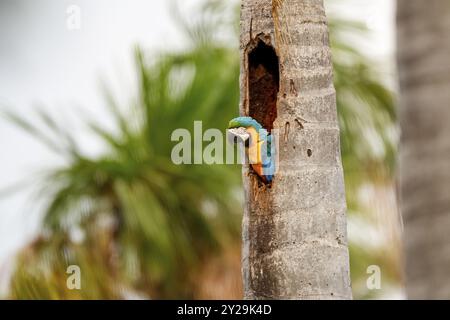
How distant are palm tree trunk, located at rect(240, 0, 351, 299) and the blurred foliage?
725 cm

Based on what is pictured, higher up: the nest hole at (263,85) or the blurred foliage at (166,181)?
the blurred foliage at (166,181)

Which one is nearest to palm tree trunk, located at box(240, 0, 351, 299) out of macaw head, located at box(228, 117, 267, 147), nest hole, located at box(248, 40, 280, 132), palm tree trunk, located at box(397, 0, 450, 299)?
nest hole, located at box(248, 40, 280, 132)

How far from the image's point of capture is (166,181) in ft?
53.9

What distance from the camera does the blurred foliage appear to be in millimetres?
15633

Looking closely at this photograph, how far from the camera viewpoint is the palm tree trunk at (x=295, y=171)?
290 inches

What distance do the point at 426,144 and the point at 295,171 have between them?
1.97m

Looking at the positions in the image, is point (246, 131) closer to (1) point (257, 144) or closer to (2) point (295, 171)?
(1) point (257, 144)

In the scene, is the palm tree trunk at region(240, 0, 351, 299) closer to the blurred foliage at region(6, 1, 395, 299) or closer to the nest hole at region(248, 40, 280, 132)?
the nest hole at region(248, 40, 280, 132)

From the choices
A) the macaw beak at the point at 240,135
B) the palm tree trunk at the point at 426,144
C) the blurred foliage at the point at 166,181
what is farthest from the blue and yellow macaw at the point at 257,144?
the blurred foliage at the point at 166,181

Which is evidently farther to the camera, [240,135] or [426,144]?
[240,135]

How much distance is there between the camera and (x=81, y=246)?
15273mm

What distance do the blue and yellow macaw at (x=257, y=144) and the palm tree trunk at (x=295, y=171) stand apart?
62 millimetres

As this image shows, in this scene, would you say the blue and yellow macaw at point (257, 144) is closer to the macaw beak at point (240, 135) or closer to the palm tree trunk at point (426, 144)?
the macaw beak at point (240, 135)

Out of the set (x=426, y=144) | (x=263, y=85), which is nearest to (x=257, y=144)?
(x=263, y=85)
